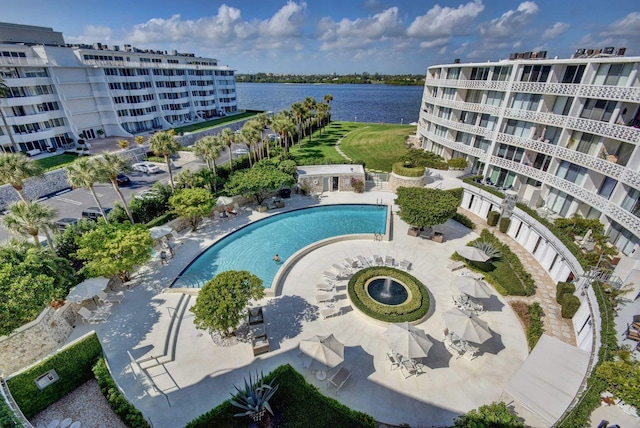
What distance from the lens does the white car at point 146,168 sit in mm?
50531

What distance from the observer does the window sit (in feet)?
96.2

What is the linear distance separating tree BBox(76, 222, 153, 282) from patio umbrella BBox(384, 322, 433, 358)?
66.1 ft

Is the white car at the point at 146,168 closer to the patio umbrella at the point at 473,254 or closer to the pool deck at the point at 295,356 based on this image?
the pool deck at the point at 295,356

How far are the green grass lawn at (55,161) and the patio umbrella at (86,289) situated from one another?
32.9 m

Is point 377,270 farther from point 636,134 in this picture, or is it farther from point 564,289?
point 636,134

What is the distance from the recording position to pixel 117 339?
66.2 ft

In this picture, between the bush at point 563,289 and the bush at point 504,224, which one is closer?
the bush at point 563,289

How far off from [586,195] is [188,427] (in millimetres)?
36341

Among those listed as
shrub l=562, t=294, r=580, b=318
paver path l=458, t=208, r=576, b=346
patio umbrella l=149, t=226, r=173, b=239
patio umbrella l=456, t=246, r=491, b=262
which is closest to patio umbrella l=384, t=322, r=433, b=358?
paver path l=458, t=208, r=576, b=346

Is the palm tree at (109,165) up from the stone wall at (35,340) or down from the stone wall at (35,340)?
up

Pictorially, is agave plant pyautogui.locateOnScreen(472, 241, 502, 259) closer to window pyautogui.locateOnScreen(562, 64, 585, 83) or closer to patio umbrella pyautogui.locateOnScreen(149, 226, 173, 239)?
window pyautogui.locateOnScreen(562, 64, 585, 83)

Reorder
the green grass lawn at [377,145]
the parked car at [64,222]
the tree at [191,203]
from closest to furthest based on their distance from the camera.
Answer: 1. the tree at [191,203]
2. the parked car at [64,222]
3. the green grass lawn at [377,145]

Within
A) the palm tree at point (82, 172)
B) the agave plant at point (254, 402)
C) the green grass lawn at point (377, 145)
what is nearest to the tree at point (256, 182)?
the palm tree at point (82, 172)

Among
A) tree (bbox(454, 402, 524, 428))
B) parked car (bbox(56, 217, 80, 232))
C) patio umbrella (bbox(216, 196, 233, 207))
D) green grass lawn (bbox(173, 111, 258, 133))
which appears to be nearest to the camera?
tree (bbox(454, 402, 524, 428))
